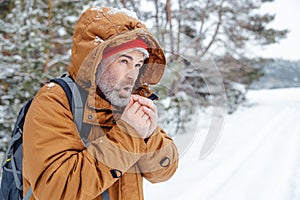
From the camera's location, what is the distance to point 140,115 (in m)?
0.91

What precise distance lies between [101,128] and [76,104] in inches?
5.5

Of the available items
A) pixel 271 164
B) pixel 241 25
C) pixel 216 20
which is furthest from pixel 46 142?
pixel 241 25

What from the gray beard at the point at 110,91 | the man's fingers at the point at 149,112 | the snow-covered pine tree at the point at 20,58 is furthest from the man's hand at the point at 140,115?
the snow-covered pine tree at the point at 20,58

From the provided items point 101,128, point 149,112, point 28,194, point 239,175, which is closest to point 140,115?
point 149,112

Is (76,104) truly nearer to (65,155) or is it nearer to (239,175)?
(65,155)

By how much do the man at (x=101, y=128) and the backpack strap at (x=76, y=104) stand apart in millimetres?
17

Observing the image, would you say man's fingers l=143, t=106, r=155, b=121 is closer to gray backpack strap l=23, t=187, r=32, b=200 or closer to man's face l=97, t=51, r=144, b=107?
man's face l=97, t=51, r=144, b=107

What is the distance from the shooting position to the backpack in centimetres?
97

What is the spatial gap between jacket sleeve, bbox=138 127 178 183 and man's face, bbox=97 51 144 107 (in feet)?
0.67

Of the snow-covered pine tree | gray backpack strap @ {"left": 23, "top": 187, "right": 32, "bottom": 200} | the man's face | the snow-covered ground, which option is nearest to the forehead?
the man's face

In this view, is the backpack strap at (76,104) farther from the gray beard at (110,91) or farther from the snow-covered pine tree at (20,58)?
the snow-covered pine tree at (20,58)

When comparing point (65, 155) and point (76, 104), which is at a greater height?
point (76, 104)

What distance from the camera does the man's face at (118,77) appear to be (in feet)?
3.52

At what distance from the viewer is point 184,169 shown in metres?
4.43
